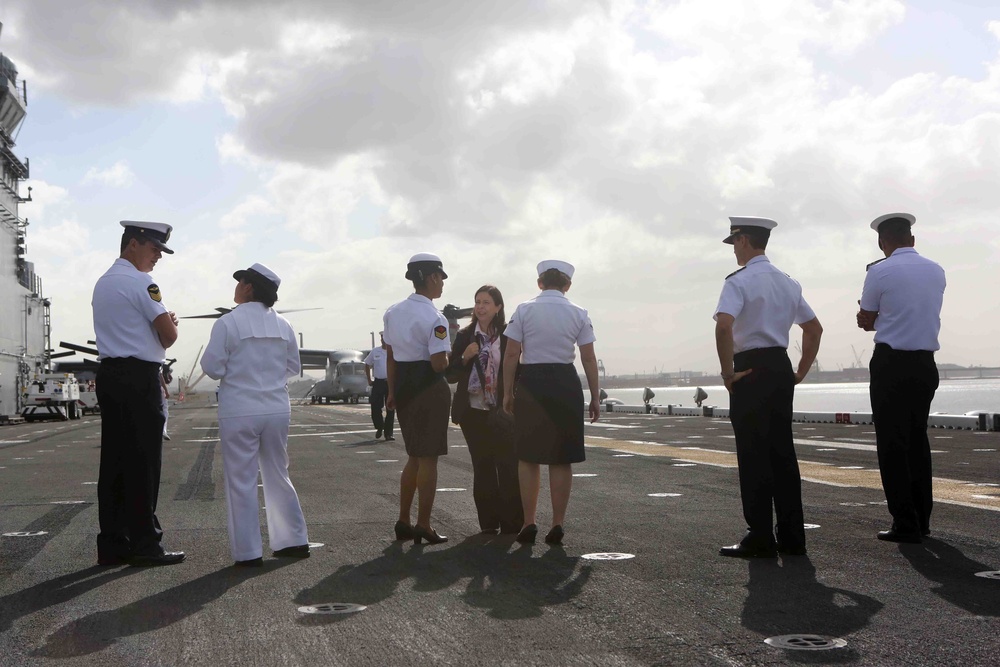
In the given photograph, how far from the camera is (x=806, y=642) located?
3.60m

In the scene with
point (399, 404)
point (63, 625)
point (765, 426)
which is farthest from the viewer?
point (399, 404)

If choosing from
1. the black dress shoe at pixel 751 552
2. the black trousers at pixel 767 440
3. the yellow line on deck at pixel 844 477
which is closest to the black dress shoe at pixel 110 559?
the black dress shoe at pixel 751 552

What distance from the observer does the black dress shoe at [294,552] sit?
582cm

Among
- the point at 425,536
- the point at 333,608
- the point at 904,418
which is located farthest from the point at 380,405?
the point at 333,608

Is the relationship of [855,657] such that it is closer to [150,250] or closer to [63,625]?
[63,625]

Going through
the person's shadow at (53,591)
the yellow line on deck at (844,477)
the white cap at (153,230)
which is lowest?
the person's shadow at (53,591)

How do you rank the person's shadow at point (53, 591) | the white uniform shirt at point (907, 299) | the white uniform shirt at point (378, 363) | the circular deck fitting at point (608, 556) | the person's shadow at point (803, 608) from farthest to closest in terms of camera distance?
the white uniform shirt at point (378, 363), the white uniform shirt at point (907, 299), the circular deck fitting at point (608, 556), the person's shadow at point (53, 591), the person's shadow at point (803, 608)

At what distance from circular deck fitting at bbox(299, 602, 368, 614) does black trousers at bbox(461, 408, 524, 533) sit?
253 centimetres

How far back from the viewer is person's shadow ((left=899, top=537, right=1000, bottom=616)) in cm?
416

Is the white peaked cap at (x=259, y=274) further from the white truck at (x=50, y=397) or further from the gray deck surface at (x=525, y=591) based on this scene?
the white truck at (x=50, y=397)

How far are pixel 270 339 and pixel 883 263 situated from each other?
3.94 m

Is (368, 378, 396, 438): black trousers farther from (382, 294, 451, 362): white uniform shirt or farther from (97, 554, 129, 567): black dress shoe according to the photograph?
(97, 554, 129, 567): black dress shoe

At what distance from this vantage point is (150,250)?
6.09 m

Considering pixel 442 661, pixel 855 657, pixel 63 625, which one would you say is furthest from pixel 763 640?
pixel 63 625
